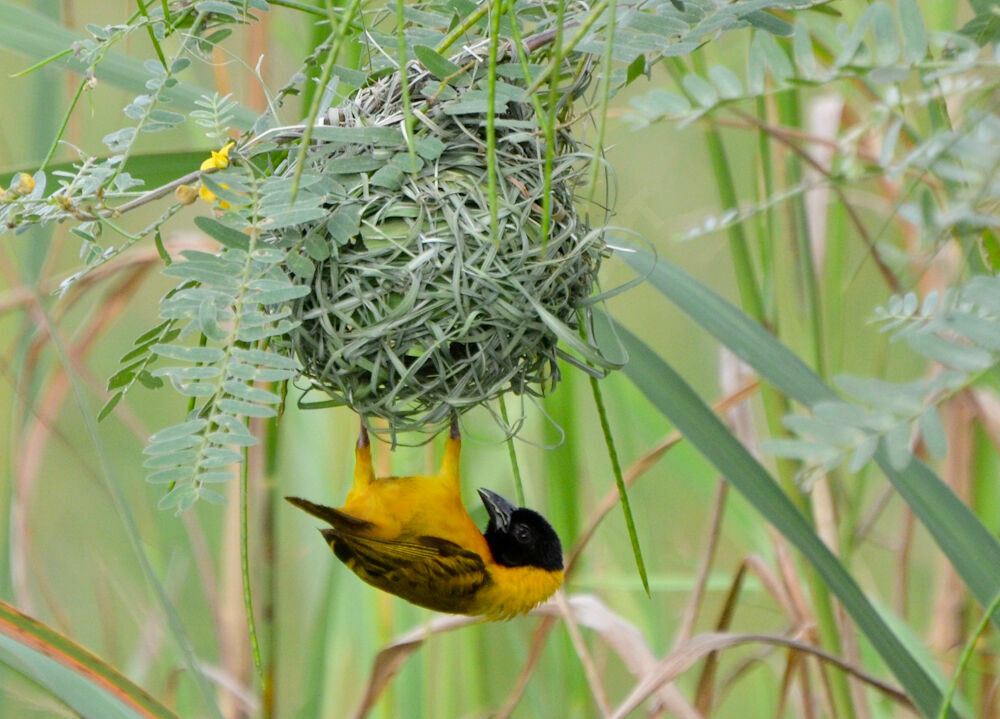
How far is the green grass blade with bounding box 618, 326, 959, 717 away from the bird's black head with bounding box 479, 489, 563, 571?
44cm

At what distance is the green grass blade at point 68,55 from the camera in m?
1.33

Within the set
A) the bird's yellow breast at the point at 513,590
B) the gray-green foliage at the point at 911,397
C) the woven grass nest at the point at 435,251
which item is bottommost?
the bird's yellow breast at the point at 513,590

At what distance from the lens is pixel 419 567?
64.2 inches

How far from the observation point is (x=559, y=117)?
3.82 ft

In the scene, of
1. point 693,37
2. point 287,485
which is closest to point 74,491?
point 287,485

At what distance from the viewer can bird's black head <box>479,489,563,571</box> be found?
1794 millimetres

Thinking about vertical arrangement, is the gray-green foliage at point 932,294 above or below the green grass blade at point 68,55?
below

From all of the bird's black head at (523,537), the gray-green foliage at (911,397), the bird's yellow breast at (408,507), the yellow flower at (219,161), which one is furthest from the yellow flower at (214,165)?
the bird's black head at (523,537)

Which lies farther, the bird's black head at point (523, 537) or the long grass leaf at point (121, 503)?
the bird's black head at point (523, 537)

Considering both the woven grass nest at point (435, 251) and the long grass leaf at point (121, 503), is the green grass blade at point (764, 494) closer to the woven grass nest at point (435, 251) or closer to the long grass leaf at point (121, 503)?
the woven grass nest at point (435, 251)

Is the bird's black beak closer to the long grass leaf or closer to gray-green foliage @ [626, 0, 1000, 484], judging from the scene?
the long grass leaf

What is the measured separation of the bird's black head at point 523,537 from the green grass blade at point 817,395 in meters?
0.53

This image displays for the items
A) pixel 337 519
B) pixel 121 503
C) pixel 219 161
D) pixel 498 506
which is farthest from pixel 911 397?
pixel 498 506

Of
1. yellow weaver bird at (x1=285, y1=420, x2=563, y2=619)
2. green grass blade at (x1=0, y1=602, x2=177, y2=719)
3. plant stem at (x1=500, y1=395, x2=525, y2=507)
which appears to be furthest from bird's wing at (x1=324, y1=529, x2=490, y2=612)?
green grass blade at (x1=0, y1=602, x2=177, y2=719)
